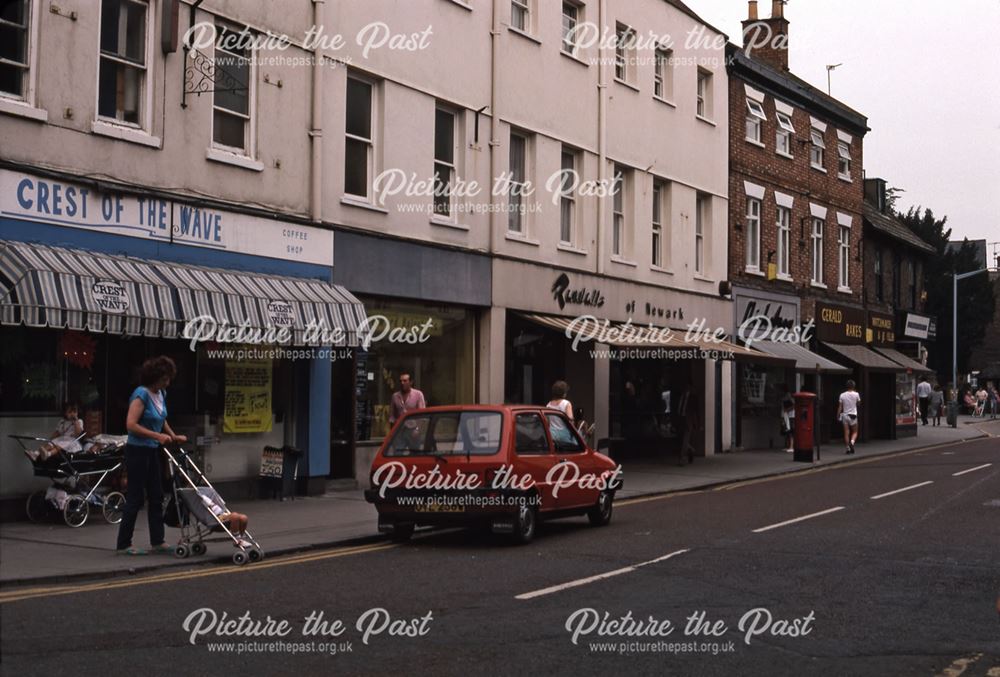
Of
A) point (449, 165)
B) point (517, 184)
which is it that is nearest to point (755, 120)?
point (517, 184)

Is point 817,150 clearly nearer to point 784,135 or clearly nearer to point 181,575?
point 784,135

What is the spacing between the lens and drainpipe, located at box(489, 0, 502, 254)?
894 inches

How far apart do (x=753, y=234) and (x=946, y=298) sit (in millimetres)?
40198

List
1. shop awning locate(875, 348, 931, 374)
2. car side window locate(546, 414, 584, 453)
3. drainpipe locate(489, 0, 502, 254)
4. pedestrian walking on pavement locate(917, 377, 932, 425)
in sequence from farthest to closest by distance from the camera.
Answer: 1. pedestrian walking on pavement locate(917, 377, 932, 425)
2. shop awning locate(875, 348, 931, 374)
3. drainpipe locate(489, 0, 502, 254)
4. car side window locate(546, 414, 584, 453)

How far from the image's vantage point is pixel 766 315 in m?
33.7

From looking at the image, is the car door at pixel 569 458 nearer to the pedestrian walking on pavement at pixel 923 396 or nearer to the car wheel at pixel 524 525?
the car wheel at pixel 524 525

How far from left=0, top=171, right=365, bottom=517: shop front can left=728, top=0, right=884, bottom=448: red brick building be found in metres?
16.7

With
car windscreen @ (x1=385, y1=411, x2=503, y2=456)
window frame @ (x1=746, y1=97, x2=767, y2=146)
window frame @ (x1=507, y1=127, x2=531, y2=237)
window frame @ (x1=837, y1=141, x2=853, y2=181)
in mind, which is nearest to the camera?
car windscreen @ (x1=385, y1=411, x2=503, y2=456)

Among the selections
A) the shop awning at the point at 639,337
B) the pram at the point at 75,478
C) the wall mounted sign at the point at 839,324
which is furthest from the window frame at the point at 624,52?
the pram at the point at 75,478

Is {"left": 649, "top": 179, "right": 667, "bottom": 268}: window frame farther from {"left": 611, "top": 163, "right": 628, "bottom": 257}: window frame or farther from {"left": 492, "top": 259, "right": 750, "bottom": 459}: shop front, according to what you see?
{"left": 611, "top": 163, "right": 628, "bottom": 257}: window frame

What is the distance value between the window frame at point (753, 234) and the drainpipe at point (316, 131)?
17260 mm

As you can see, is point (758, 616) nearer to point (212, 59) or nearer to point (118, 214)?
point (118, 214)

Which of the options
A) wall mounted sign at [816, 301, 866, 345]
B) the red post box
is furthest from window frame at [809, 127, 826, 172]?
the red post box

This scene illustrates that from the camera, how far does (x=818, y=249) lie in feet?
123
